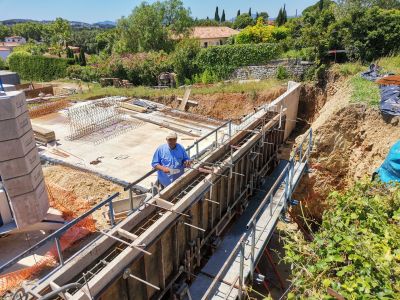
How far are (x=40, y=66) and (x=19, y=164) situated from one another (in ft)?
142

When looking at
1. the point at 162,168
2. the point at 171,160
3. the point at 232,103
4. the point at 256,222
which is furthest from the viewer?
the point at 232,103

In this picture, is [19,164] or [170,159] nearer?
[170,159]

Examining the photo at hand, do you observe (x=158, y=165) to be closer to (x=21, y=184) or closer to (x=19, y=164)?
(x=19, y=164)

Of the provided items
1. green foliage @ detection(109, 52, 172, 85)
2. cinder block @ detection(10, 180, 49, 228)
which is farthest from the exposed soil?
green foliage @ detection(109, 52, 172, 85)

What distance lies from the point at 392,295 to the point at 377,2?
132ft

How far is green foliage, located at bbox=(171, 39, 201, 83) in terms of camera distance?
2739 centimetres

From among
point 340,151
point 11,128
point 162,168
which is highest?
point 11,128

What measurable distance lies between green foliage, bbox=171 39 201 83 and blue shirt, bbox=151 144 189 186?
69.6 ft

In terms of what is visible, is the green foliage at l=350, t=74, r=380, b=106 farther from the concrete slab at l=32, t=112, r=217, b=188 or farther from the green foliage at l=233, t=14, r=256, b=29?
the green foliage at l=233, t=14, r=256, b=29

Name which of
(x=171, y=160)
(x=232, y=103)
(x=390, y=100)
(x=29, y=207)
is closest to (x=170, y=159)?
(x=171, y=160)

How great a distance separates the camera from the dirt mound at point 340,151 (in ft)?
34.4

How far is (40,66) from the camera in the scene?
1745 inches

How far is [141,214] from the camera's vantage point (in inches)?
232

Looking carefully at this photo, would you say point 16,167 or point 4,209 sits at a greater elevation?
point 16,167
